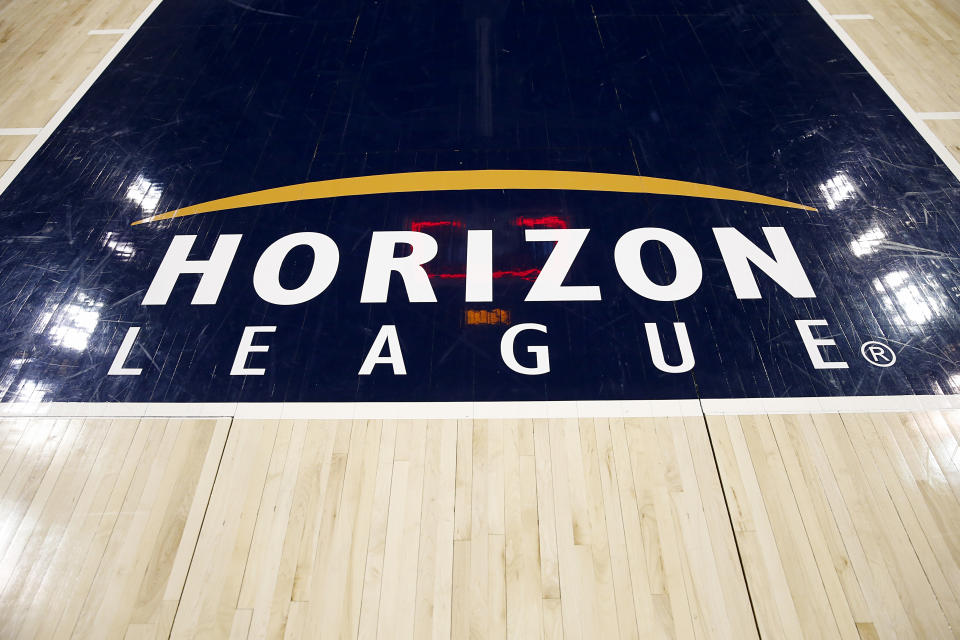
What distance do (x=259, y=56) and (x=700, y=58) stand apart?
3.03 meters

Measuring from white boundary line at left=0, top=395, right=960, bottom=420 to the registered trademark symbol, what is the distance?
0.61ft

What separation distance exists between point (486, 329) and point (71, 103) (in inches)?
131

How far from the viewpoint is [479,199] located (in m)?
3.67

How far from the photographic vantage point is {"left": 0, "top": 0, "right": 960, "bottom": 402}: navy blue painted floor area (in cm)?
302

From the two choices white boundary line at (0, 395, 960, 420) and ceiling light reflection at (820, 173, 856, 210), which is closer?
white boundary line at (0, 395, 960, 420)

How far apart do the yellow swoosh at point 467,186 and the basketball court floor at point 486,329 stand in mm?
20

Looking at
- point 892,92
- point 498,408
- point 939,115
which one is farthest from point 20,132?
point 939,115

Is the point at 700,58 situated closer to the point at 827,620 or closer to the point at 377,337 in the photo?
the point at 377,337

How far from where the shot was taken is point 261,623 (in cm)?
231

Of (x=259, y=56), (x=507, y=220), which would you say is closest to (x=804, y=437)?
(x=507, y=220)

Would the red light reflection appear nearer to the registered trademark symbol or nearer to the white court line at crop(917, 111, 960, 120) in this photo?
the registered trademark symbol

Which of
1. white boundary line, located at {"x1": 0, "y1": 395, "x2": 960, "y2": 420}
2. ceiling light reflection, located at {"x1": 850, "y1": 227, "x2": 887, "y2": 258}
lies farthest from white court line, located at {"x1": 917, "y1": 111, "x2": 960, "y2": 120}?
white boundary line, located at {"x1": 0, "y1": 395, "x2": 960, "y2": 420}

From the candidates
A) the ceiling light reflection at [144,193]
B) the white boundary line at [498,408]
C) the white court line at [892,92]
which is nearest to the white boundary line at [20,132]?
the ceiling light reflection at [144,193]

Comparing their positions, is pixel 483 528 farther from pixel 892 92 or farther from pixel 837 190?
pixel 892 92
